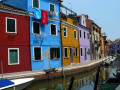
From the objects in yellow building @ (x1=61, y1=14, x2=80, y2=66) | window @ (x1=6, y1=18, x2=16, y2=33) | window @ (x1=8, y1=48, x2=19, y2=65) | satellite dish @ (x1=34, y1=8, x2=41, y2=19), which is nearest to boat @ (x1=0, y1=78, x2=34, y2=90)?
window @ (x1=8, y1=48, x2=19, y2=65)

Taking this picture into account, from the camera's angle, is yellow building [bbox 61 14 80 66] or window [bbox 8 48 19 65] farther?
yellow building [bbox 61 14 80 66]

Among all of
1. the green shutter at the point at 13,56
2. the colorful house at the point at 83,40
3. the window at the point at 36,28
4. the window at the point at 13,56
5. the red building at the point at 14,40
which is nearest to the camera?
the red building at the point at 14,40

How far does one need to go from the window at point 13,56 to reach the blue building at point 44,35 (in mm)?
1713

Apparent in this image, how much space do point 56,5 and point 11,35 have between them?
25.4 feet

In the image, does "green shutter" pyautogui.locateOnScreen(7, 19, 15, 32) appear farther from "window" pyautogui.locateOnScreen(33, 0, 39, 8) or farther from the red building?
"window" pyautogui.locateOnScreen(33, 0, 39, 8)

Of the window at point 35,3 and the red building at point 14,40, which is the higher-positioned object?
the window at point 35,3

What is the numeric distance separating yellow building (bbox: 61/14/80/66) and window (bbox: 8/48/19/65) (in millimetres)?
6870

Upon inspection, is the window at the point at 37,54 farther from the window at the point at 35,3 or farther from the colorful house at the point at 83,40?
the colorful house at the point at 83,40

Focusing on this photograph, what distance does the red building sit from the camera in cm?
1334

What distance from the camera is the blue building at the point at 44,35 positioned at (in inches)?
616

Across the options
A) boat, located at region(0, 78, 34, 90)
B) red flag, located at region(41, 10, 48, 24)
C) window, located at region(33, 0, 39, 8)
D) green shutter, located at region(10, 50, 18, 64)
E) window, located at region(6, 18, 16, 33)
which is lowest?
boat, located at region(0, 78, 34, 90)

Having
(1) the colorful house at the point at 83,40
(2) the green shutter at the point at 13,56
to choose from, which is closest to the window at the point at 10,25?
(2) the green shutter at the point at 13,56

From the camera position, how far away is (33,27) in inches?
623

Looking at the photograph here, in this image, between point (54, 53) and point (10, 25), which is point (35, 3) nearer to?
point (10, 25)
